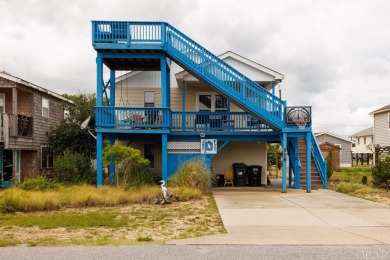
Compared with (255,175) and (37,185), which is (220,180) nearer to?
(255,175)

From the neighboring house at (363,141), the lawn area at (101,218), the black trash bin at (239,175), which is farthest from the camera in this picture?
the neighboring house at (363,141)

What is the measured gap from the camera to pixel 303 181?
16219 mm

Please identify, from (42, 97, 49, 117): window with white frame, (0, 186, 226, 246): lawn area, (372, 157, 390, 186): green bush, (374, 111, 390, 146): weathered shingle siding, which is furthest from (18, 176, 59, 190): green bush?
(374, 111, 390, 146): weathered shingle siding

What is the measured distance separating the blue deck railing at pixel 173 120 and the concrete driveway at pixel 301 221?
13.5 ft

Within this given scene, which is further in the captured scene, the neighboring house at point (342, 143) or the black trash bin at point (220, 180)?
the neighboring house at point (342, 143)

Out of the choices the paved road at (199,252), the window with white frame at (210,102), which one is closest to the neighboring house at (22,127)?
the window with white frame at (210,102)

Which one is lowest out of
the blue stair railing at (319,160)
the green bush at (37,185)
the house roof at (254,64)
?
the green bush at (37,185)

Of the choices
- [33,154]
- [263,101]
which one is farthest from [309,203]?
[33,154]

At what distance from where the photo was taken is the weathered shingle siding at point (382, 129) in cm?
2952

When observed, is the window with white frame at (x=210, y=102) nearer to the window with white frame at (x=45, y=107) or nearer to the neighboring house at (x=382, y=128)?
the window with white frame at (x=45, y=107)

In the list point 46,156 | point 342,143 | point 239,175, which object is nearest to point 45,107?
point 46,156

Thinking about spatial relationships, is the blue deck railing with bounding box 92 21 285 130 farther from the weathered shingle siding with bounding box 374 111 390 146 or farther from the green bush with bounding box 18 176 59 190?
the weathered shingle siding with bounding box 374 111 390 146

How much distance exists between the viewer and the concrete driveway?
6.46 meters

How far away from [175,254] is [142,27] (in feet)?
34.7
